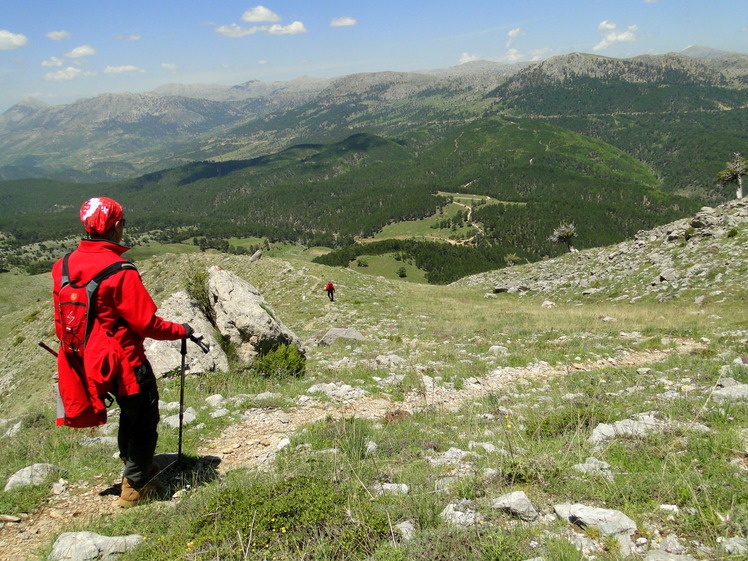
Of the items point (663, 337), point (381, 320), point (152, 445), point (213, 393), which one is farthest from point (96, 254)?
point (381, 320)

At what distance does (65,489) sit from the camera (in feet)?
19.0

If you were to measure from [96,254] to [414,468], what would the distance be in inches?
205

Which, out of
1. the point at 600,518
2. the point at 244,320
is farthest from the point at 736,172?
the point at 600,518

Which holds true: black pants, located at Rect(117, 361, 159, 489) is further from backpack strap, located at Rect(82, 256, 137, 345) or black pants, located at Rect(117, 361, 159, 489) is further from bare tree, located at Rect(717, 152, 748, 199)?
bare tree, located at Rect(717, 152, 748, 199)

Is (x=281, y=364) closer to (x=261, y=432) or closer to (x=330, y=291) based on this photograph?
(x=261, y=432)

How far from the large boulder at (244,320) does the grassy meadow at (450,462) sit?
157 cm

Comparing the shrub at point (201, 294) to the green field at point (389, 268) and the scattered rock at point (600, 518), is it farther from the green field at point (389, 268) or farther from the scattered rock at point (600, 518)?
the green field at point (389, 268)

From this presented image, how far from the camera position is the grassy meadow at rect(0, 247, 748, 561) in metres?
4.02

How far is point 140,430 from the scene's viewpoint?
5.50 m

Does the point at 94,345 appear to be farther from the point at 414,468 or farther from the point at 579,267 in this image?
the point at 579,267

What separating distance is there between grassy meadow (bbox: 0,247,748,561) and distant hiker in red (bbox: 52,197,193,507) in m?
1.34

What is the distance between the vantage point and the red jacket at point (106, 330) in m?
4.79

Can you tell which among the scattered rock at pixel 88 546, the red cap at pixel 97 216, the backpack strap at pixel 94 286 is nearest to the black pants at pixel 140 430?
the backpack strap at pixel 94 286

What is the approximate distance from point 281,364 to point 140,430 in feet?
23.0
